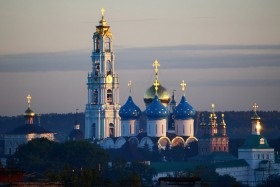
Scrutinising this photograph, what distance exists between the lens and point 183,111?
11762cm

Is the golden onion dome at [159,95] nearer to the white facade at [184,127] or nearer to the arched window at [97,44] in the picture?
the white facade at [184,127]

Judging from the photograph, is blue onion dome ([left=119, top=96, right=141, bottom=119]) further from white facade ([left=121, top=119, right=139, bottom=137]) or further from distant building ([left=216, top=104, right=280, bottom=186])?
distant building ([left=216, top=104, right=280, bottom=186])

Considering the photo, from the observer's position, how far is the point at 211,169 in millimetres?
99938

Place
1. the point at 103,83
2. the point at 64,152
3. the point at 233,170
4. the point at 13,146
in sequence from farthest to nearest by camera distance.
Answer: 1. the point at 13,146
2. the point at 103,83
3. the point at 233,170
4. the point at 64,152

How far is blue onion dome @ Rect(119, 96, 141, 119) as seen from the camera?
4619 inches

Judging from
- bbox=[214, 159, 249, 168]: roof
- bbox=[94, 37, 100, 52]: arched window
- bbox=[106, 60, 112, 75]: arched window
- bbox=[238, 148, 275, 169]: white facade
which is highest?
bbox=[94, 37, 100, 52]: arched window

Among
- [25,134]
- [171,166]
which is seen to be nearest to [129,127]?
[25,134]

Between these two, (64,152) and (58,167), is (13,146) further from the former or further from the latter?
(58,167)

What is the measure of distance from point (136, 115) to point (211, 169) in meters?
18.6

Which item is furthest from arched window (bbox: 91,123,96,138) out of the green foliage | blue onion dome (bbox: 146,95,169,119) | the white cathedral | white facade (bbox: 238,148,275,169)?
the green foliage

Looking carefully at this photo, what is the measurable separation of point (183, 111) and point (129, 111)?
3.34 meters

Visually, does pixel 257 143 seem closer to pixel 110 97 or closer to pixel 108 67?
pixel 110 97

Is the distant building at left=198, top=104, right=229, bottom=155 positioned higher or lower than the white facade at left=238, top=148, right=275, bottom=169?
higher

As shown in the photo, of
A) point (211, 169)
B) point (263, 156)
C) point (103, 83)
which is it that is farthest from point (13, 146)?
point (211, 169)
